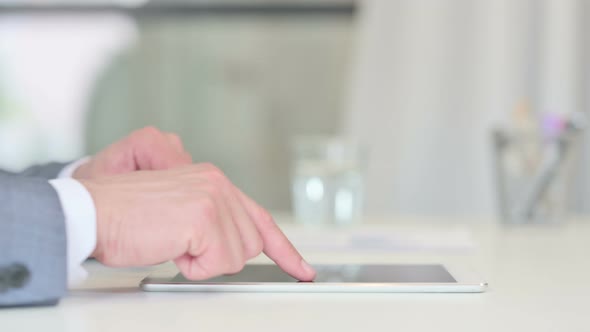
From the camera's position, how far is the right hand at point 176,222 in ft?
2.28

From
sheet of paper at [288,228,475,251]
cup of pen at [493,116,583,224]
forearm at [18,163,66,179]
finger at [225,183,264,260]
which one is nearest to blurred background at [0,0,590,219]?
cup of pen at [493,116,583,224]

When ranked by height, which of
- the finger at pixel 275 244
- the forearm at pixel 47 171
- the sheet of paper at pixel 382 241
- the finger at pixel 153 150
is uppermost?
the finger at pixel 153 150

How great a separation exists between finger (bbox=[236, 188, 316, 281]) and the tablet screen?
2 cm

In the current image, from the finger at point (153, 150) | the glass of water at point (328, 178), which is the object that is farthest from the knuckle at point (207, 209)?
the glass of water at point (328, 178)

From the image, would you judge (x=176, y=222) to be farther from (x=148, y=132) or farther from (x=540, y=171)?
(x=540, y=171)

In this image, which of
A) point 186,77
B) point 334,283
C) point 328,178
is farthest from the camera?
point 186,77

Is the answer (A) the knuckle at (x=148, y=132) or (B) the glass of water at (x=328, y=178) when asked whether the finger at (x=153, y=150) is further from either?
(B) the glass of water at (x=328, y=178)

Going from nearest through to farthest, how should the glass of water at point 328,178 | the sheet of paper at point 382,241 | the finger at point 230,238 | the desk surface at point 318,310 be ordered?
the desk surface at point 318,310 < the finger at point 230,238 < the sheet of paper at point 382,241 < the glass of water at point 328,178

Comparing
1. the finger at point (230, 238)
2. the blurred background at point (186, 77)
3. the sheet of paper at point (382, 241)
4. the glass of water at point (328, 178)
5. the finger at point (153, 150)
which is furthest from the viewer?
the blurred background at point (186, 77)

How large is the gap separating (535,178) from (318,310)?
0.96m

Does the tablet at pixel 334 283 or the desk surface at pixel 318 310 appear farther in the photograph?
the tablet at pixel 334 283

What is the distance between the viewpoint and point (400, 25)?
2518 mm

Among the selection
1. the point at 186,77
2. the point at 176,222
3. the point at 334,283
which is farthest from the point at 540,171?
the point at 186,77

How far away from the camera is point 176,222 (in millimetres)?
698
